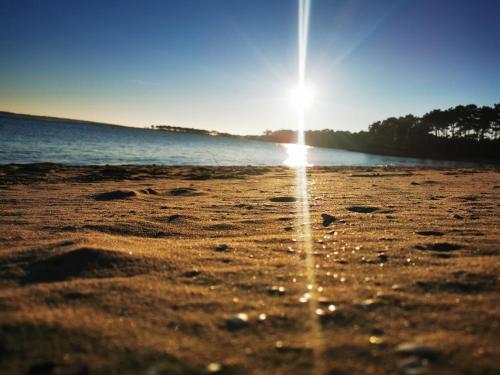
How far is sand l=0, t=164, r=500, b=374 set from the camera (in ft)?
4.44

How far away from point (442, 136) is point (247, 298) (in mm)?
98348

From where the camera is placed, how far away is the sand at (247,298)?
1354mm

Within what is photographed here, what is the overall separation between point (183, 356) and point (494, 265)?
7.58 ft

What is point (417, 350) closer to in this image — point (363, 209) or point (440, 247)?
point (440, 247)

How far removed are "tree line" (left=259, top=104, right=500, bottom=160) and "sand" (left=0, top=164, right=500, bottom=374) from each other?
7791 cm

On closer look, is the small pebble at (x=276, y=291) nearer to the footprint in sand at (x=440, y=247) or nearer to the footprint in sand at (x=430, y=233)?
the footprint in sand at (x=440, y=247)

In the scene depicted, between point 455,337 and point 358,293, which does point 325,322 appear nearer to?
point 358,293

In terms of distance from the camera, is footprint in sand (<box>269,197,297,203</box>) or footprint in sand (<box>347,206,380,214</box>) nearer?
footprint in sand (<box>347,206,380,214</box>)

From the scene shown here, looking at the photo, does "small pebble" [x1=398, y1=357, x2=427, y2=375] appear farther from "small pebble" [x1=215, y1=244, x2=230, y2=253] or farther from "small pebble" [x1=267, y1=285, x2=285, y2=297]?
"small pebble" [x1=215, y1=244, x2=230, y2=253]

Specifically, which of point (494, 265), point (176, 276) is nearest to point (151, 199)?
point (176, 276)

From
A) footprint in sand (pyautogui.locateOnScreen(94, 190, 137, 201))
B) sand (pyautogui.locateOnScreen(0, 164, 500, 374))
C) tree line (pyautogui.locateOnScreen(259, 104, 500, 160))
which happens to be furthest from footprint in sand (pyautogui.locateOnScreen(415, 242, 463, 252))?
tree line (pyautogui.locateOnScreen(259, 104, 500, 160))

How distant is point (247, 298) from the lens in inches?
76.0

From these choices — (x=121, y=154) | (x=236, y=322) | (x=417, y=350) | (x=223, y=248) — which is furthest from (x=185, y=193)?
(x=121, y=154)

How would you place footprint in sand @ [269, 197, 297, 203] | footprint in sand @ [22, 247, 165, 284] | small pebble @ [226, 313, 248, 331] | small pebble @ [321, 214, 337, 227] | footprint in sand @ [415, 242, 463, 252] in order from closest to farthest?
small pebble @ [226, 313, 248, 331]
footprint in sand @ [22, 247, 165, 284]
footprint in sand @ [415, 242, 463, 252]
small pebble @ [321, 214, 337, 227]
footprint in sand @ [269, 197, 297, 203]
